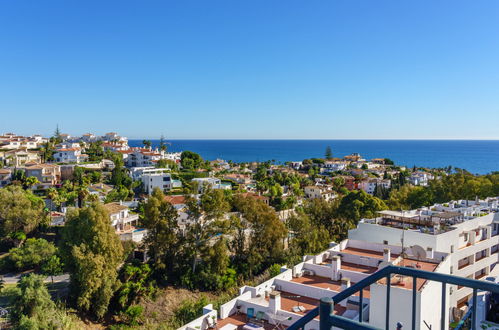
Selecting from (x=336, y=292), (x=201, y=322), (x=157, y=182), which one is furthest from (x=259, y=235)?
(x=157, y=182)

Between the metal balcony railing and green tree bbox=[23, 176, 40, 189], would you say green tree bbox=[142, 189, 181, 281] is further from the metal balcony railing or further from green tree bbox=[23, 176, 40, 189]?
green tree bbox=[23, 176, 40, 189]

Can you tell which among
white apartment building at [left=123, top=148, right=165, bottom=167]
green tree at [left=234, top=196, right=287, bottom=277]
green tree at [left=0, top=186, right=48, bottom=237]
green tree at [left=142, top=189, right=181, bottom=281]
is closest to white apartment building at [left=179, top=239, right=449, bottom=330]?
green tree at [left=234, top=196, right=287, bottom=277]

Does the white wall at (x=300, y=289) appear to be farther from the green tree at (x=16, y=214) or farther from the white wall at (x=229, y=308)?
the green tree at (x=16, y=214)

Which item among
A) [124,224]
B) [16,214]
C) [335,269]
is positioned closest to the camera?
[335,269]

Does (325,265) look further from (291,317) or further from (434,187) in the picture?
(434,187)

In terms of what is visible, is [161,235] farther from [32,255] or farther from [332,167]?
[332,167]
